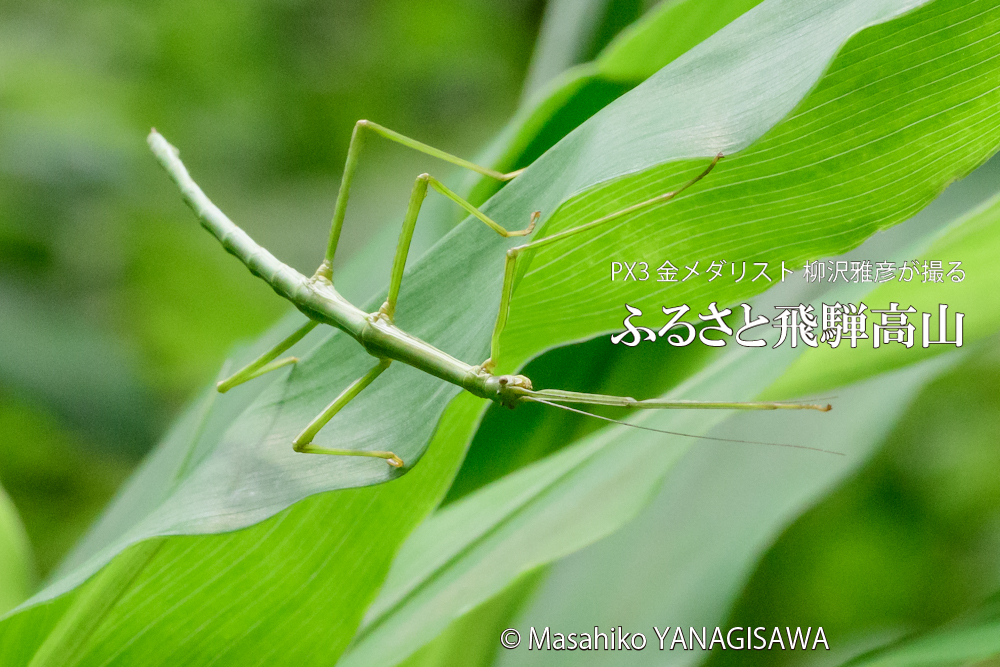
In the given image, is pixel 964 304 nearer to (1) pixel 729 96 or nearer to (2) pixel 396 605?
(1) pixel 729 96

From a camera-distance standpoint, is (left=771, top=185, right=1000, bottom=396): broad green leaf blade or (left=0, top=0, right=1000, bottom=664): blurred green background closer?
(left=771, top=185, right=1000, bottom=396): broad green leaf blade

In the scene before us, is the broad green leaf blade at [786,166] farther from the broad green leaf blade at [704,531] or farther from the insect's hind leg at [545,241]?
the broad green leaf blade at [704,531]

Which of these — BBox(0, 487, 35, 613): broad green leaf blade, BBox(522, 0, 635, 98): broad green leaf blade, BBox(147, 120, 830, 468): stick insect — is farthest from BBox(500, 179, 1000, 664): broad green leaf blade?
BBox(0, 487, 35, 613): broad green leaf blade

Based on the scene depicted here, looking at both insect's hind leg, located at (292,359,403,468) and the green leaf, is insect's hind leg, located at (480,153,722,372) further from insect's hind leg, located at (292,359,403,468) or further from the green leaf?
the green leaf

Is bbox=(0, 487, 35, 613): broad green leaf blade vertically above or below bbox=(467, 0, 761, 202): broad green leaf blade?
below

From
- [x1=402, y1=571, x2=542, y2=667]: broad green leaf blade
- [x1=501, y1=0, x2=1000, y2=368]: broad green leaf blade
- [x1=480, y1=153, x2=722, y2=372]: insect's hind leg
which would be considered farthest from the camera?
[x1=402, y1=571, x2=542, y2=667]: broad green leaf blade

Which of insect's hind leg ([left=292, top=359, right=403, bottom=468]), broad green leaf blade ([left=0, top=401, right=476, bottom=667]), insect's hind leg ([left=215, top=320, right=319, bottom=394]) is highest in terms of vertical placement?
insect's hind leg ([left=215, top=320, right=319, bottom=394])

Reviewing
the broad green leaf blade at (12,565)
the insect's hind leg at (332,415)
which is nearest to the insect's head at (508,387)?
the insect's hind leg at (332,415)
